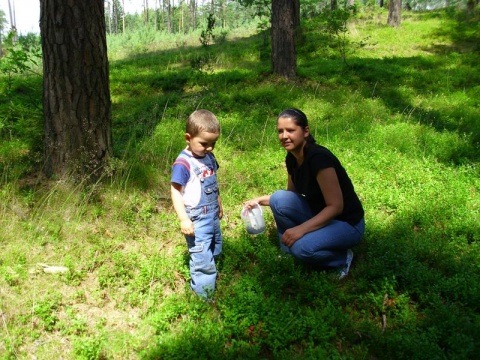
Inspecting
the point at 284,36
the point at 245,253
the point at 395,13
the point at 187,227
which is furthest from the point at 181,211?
the point at 395,13

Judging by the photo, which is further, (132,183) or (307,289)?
(132,183)

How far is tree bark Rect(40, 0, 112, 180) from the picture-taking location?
3.96 m

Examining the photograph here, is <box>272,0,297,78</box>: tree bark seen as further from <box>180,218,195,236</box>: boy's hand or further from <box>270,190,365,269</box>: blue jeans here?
<box>180,218,195,236</box>: boy's hand

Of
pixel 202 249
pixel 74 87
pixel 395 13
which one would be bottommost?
pixel 202 249

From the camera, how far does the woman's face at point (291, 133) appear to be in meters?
3.15

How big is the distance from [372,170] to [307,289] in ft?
8.65

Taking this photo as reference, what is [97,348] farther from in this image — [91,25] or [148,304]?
[91,25]

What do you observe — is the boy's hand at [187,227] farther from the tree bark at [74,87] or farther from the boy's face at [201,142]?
the tree bark at [74,87]

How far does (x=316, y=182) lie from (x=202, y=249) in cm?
117

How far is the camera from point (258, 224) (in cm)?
352

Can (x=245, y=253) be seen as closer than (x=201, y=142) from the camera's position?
No

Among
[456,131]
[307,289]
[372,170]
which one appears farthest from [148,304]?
[456,131]

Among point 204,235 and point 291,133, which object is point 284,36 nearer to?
point 291,133

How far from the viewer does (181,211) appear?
2.84 m
